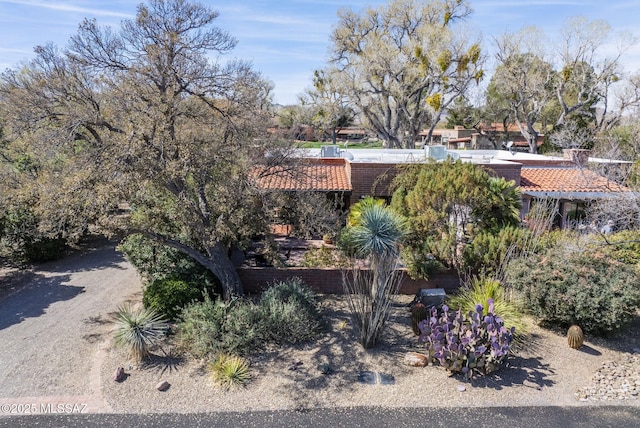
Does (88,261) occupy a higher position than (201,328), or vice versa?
(201,328)

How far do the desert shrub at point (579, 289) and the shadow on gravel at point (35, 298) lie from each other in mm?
12922

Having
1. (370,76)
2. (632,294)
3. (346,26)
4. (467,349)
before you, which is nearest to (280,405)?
(467,349)

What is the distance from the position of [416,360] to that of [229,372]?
156 inches

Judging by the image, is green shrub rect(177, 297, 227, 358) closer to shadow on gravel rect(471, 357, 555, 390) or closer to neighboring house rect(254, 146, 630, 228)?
shadow on gravel rect(471, 357, 555, 390)

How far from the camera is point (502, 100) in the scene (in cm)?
4756

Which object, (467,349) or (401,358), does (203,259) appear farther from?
(467,349)

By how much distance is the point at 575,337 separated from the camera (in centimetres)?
970

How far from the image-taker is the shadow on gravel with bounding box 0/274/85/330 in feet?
37.2

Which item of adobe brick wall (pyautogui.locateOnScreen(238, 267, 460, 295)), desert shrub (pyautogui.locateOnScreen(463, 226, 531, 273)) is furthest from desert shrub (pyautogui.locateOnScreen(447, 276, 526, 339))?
adobe brick wall (pyautogui.locateOnScreen(238, 267, 460, 295))

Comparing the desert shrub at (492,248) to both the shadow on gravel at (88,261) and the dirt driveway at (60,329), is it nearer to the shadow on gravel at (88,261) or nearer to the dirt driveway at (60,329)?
the dirt driveway at (60,329)

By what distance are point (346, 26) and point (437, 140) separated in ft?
134

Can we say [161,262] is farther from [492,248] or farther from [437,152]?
[437,152]

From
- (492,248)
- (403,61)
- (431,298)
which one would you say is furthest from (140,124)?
(403,61)

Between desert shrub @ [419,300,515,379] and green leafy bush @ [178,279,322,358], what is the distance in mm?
3012
